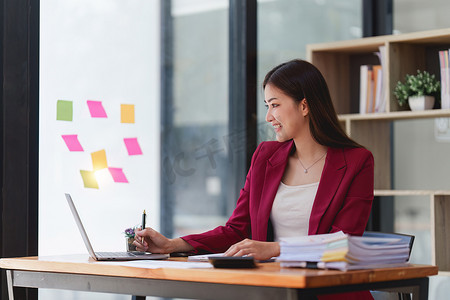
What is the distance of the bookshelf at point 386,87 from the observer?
140 inches

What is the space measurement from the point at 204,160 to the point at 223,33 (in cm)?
72

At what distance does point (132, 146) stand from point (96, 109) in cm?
28

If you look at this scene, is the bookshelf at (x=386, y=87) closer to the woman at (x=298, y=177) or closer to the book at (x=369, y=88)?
the book at (x=369, y=88)

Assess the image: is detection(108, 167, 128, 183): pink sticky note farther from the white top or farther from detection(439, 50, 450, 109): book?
Result: detection(439, 50, 450, 109): book

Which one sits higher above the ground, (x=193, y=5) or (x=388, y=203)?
(x=193, y=5)

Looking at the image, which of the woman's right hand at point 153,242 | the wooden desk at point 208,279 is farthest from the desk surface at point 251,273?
the woman's right hand at point 153,242

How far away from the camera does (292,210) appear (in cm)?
244

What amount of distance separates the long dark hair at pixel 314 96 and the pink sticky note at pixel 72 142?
3.13ft

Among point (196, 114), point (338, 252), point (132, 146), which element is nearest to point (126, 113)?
point (132, 146)

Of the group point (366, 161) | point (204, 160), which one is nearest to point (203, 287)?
point (366, 161)

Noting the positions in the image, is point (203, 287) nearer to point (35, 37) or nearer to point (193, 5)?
point (35, 37)

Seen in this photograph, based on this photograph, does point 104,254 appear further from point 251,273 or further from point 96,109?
point 96,109

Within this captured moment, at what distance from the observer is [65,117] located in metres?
2.90

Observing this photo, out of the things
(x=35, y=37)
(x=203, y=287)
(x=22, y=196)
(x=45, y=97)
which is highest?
(x=35, y=37)
